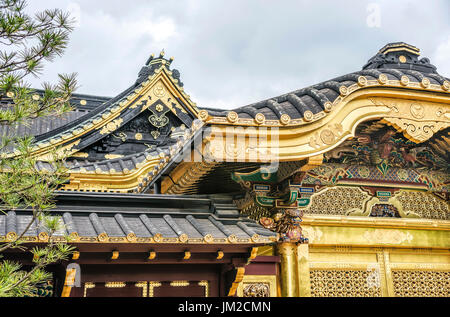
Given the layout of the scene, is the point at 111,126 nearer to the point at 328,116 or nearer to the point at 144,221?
the point at 144,221

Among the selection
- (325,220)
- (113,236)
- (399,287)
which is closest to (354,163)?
(325,220)

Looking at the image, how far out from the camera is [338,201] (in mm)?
6395

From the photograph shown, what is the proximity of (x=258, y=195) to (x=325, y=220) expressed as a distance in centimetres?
108

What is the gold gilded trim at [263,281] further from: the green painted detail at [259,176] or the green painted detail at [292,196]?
the green painted detail at [259,176]

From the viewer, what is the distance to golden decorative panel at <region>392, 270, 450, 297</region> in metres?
6.43

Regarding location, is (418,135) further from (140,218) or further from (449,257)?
(140,218)

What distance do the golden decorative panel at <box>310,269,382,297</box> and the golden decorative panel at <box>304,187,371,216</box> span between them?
779mm

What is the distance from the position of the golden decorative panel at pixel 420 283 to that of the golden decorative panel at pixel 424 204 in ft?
2.69

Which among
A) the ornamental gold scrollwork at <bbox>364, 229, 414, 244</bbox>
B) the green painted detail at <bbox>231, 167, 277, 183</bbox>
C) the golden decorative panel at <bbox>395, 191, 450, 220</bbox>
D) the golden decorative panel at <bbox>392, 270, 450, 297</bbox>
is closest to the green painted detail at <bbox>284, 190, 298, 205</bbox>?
the green painted detail at <bbox>231, 167, 277, 183</bbox>

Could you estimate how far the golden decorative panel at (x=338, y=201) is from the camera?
626cm

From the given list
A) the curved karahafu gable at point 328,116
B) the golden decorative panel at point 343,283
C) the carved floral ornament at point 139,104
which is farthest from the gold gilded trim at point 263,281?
the carved floral ornament at point 139,104

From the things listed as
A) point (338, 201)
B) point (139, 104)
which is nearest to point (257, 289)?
point (338, 201)

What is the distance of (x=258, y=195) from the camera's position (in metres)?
5.69

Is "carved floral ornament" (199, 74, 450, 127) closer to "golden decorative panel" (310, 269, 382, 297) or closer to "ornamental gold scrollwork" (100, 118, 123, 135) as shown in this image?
"golden decorative panel" (310, 269, 382, 297)
